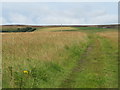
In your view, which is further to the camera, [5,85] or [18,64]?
[18,64]

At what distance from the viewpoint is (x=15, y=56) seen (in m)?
10.0

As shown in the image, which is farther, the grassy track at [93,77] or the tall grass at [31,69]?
the grassy track at [93,77]

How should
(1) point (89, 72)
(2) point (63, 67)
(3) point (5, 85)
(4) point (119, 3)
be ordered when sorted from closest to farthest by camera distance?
1. (3) point (5, 85)
2. (1) point (89, 72)
3. (2) point (63, 67)
4. (4) point (119, 3)

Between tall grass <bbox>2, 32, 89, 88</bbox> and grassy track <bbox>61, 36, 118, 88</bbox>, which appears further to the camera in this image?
grassy track <bbox>61, 36, 118, 88</bbox>

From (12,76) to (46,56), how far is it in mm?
3724

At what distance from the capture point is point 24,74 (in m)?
8.07

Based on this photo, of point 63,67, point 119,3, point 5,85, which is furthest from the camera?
point 119,3

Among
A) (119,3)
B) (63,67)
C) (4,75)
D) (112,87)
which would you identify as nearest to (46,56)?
(63,67)

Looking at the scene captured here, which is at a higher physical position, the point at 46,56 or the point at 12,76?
the point at 46,56

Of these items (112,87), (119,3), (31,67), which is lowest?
(112,87)

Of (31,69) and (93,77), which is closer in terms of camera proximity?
(31,69)

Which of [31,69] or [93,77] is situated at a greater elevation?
[31,69]

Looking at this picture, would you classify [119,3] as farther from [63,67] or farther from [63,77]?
[63,77]

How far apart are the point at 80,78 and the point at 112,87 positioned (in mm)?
1625
